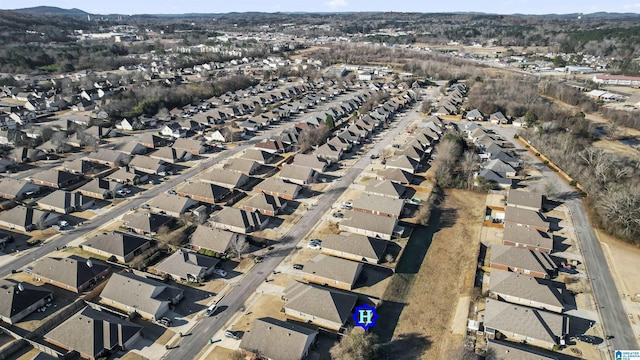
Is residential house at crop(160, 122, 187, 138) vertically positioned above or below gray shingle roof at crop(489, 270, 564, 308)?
above

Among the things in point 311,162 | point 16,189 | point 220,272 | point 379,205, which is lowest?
point 220,272

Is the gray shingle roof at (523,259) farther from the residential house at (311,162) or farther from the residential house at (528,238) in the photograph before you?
the residential house at (311,162)

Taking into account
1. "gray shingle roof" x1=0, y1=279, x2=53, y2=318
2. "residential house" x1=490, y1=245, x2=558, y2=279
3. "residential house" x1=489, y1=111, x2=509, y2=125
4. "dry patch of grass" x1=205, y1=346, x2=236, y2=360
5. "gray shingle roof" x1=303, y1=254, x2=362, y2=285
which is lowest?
"dry patch of grass" x1=205, y1=346, x2=236, y2=360

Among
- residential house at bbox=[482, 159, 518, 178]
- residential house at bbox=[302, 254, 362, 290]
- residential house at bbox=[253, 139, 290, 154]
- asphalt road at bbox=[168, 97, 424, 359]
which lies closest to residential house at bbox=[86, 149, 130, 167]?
residential house at bbox=[253, 139, 290, 154]

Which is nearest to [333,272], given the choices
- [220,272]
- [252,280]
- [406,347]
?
[252,280]

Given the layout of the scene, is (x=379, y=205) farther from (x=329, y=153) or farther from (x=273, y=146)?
(x=273, y=146)

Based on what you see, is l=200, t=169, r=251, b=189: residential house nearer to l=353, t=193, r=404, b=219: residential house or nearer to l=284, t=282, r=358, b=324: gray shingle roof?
l=353, t=193, r=404, b=219: residential house

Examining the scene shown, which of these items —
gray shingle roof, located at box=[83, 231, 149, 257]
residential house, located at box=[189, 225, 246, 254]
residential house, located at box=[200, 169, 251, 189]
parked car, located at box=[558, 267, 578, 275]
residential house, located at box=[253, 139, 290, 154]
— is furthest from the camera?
residential house, located at box=[253, 139, 290, 154]
